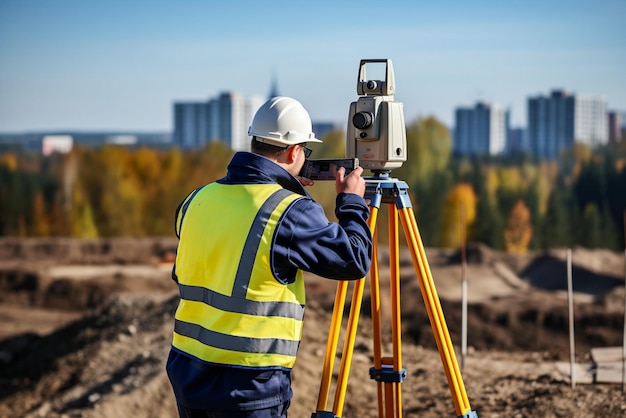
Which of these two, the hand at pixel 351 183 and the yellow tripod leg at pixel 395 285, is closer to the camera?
the hand at pixel 351 183

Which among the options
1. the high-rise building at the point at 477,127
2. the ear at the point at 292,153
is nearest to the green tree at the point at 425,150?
the high-rise building at the point at 477,127

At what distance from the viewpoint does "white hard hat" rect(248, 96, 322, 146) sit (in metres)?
3.64

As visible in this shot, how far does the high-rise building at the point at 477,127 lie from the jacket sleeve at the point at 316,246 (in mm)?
74353

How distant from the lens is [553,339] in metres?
13.9

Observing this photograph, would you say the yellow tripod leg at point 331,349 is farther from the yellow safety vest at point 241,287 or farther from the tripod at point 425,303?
the yellow safety vest at point 241,287

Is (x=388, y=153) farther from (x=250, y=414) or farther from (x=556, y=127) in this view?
(x=556, y=127)

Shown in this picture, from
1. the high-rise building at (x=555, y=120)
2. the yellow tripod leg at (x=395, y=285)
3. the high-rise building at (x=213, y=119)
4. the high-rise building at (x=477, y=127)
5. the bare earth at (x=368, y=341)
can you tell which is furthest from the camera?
the high-rise building at (x=213, y=119)

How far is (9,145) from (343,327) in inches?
2468

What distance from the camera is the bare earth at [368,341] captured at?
762 cm

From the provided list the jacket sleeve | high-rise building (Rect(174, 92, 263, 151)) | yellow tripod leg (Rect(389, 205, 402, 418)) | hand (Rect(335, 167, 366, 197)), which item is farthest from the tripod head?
high-rise building (Rect(174, 92, 263, 151))

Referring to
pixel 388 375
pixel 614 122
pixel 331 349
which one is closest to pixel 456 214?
pixel 614 122

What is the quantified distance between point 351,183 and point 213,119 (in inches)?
3052

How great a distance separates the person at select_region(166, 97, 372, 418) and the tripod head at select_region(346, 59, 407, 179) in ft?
2.83

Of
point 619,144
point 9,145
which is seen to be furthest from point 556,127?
point 9,145
